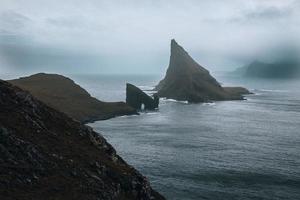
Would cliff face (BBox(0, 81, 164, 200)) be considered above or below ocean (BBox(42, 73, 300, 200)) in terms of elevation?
above

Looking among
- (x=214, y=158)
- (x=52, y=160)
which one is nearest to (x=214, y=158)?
(x=214, y=158)

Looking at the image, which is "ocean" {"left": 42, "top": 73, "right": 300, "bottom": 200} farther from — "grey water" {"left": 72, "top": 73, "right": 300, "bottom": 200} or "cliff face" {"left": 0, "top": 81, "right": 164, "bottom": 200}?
"cliff face" {"left": 0, "top": 81, "right": 164, "bottom": 200}

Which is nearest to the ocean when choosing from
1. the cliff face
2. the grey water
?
the grey water

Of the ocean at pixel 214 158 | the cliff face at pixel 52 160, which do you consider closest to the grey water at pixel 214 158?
the ocean at pixel 214 158

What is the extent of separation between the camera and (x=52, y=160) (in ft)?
201

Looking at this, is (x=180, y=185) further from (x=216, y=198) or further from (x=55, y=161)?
(x=55, y=161)

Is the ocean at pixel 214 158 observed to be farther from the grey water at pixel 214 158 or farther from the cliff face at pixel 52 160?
the cliff face at pixel 52 160

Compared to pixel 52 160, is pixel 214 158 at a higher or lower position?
lower

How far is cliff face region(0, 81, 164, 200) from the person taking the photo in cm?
5438

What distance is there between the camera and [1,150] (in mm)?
56188

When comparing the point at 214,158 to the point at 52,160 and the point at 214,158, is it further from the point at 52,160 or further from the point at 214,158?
the point at 52,160

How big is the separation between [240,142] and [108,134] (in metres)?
50.0

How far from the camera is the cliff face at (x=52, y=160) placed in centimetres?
5438

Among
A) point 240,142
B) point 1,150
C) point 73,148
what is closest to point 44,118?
point 73,148
